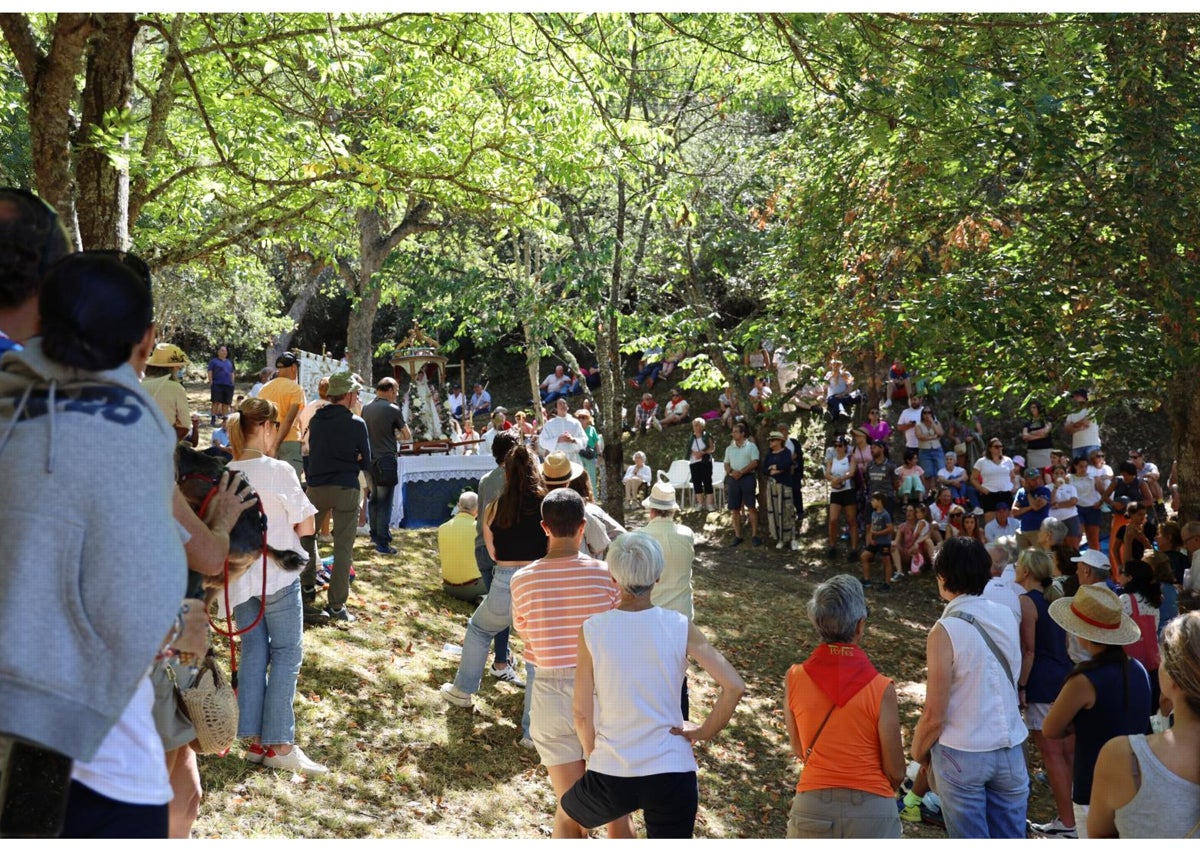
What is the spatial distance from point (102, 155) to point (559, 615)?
15.0ft

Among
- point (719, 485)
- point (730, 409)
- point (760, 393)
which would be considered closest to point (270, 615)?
point (719, 485)

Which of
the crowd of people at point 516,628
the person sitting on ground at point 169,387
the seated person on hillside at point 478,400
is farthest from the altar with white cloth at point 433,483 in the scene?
the seated person on hillside at point 478,400

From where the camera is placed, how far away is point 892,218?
1212 centimetres

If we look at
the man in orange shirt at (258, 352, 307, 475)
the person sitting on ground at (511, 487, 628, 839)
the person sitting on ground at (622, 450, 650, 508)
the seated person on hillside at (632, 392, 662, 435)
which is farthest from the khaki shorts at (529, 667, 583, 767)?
the seated person on hillside at (632, 392, 662, 435)

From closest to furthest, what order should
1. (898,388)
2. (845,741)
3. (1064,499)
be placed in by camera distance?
(845,741)
(1064,499)
(898,388)

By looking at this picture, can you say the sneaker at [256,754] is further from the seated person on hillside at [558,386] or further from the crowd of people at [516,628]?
the seated person on hillside at [558,386]

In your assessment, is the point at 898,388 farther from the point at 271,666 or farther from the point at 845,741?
the point at 845,741

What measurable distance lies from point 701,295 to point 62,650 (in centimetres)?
1790

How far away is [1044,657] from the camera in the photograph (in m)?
7.19

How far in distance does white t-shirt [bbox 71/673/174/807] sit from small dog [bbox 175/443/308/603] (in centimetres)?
113

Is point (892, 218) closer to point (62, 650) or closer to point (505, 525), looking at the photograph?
point (505, 525)

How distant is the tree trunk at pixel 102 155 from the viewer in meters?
7.14

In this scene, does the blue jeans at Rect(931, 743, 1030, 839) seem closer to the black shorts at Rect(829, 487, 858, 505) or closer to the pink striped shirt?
the pink striped shirt

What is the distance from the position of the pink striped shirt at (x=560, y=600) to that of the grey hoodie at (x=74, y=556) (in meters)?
3.17
